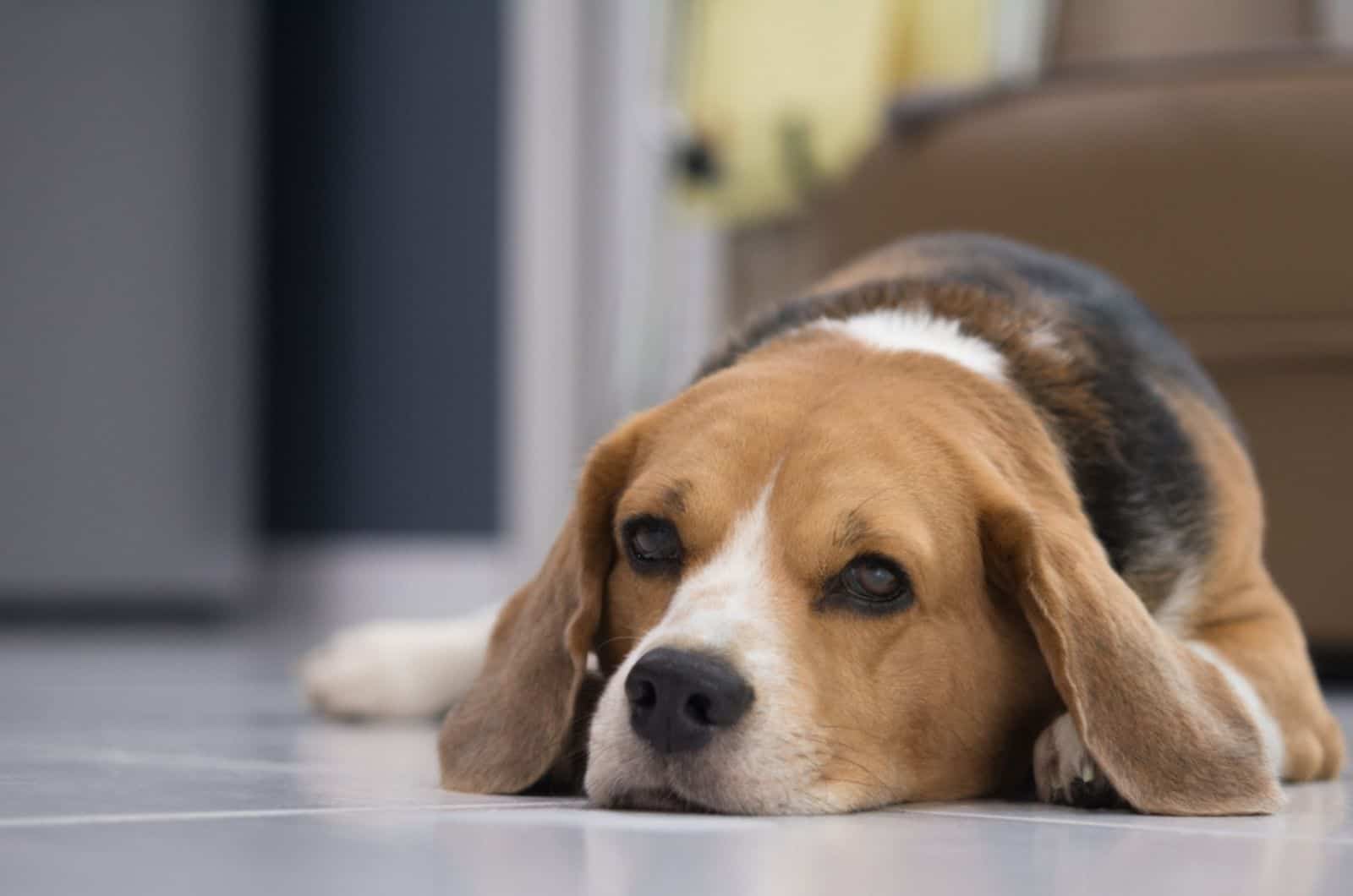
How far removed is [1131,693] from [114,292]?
16.0 ft

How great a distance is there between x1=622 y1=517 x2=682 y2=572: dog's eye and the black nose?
0.72 feet

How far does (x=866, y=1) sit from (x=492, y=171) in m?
1.74

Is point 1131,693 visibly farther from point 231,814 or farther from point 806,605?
point 231,814

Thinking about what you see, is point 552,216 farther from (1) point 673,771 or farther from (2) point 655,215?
(1) point 673,771

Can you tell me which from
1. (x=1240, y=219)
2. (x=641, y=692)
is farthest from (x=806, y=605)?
(x=1240, y=219)

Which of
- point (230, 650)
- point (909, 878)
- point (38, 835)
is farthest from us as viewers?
point (230, 650)

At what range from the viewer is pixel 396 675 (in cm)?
286

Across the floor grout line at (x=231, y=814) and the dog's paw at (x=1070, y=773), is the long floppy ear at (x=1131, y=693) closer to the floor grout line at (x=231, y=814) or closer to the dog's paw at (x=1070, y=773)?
the dog's paw at (x=1070, y=773)

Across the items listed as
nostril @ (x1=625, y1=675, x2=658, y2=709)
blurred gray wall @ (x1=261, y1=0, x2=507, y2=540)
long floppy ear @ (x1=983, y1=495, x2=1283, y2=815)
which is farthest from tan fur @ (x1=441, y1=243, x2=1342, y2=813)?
blurred gray wall @ (x1=261, y1=0, x2=507, y2=540)

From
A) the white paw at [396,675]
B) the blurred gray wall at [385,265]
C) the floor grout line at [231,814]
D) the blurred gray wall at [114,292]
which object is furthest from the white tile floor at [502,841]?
the blurred gray wall at [385,265]

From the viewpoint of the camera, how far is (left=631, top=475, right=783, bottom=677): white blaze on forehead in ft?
5.62

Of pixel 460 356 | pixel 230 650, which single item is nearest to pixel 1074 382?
pixel 230 650

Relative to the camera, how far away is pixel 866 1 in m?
5.38

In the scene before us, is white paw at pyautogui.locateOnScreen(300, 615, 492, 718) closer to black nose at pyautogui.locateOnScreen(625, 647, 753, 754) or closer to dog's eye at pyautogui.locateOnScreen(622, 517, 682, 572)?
dog's eye at pyautogui.locateOnScreen(622, 517, 682, 572)
